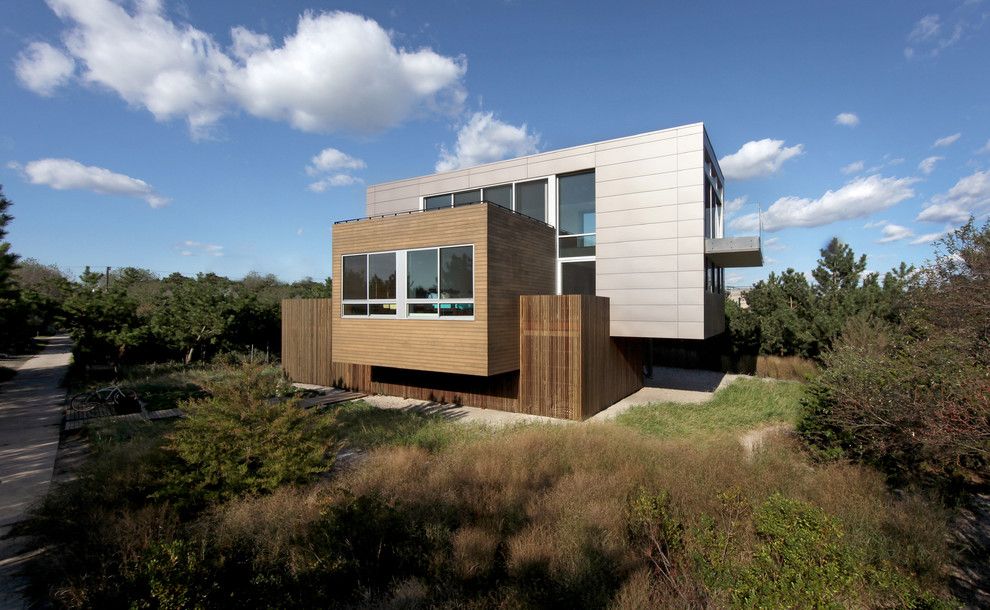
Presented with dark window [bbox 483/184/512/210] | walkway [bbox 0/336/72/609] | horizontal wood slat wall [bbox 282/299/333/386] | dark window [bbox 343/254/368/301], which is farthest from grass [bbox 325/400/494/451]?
dark window [bbox 483/184/512/210]

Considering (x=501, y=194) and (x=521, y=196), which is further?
(x=501, y=194)

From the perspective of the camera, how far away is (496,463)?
638 cm

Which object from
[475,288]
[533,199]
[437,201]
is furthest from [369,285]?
[533,199]

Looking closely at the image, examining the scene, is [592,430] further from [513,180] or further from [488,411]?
[513,180]

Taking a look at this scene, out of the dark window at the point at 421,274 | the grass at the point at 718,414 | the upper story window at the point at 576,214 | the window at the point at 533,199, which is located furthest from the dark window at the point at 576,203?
the grass at the point at 718,414

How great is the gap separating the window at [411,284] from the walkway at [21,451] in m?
6.44

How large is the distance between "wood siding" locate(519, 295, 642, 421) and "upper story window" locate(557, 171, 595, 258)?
194 centimetres

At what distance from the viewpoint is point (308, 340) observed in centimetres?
1535

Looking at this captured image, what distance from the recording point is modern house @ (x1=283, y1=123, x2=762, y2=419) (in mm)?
10445

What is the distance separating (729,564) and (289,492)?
482cm

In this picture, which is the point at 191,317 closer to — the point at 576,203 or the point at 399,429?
the point at 399,429

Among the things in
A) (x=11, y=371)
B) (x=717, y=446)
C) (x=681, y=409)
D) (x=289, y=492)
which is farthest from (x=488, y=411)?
(x=11, y=371)

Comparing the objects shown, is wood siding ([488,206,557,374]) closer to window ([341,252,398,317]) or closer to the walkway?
window ([341,252,398,317])

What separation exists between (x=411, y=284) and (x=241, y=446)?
607 centimetres
